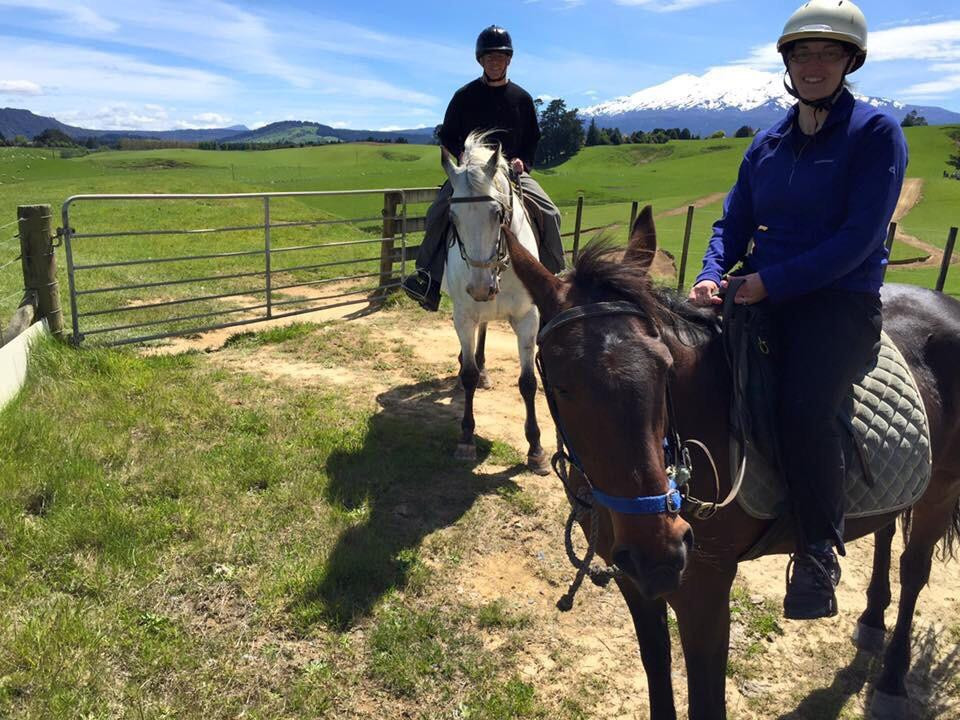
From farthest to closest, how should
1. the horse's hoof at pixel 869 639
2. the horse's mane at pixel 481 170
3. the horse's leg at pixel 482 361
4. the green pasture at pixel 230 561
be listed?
the horse's leg at pixel 482 361 < the horse's mane at pixel 481 170 < the horse's hoof at pixel 869 639 < the green pasture at pixel 230 561

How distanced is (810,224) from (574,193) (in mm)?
36618

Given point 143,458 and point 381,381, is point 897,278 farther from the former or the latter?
point 143,458

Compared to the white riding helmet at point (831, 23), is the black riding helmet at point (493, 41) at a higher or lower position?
higher

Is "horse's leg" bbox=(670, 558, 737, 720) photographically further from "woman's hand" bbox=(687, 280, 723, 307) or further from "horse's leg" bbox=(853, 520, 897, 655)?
"horse's leg" bbox=(853, 520, 897, 655)

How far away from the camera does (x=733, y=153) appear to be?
5747cm

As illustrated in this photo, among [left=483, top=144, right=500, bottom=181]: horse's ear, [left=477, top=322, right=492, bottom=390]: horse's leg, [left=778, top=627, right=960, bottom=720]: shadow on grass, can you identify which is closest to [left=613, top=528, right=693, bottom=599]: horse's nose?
[left=778, top=627, right=960, bottom=720]: shadow on grass

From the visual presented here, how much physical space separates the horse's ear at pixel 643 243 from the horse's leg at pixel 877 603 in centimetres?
240

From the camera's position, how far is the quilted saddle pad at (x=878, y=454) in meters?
2.26

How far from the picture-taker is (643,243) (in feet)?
7.54

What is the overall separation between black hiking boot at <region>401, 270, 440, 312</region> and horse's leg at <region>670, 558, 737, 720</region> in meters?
4.42

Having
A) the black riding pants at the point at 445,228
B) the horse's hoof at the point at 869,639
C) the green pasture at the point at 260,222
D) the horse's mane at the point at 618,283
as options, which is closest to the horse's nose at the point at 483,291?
the green pasture at the point at 260,222

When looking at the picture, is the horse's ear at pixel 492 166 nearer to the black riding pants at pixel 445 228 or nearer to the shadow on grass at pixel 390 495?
the black riding pants at pixel 445 228

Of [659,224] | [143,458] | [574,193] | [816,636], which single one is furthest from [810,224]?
[574,193]

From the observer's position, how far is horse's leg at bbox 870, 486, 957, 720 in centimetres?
308
